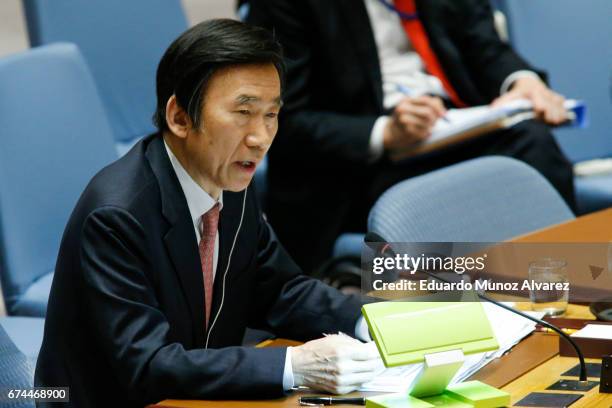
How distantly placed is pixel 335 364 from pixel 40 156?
1321 mm

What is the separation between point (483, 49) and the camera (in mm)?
3775

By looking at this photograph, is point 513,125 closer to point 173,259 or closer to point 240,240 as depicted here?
point 240,240

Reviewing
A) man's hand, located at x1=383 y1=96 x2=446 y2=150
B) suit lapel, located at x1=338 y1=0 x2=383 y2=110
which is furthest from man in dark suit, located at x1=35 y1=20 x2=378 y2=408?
suit lapel, located at x1=338 y1=0 x2=383 y2=110

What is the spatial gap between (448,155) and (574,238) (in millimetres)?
1225

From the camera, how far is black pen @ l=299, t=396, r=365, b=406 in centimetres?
160

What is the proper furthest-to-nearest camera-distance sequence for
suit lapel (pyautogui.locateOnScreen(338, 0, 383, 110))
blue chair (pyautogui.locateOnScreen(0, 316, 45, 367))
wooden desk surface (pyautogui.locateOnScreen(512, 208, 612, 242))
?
suit lapel (pyautogui.locateOnScreen(338, 0, 383, 110)) < blue chair (pyautogui.locateOnScreen(0, 316, 45, 367)) < wooden desk surface (pyautogui.locateOnScreen(512, 208, 612, 242))

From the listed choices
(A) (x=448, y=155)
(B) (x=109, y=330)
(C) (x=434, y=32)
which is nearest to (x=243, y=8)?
(C) (x=434, y=32)

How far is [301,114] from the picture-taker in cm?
329

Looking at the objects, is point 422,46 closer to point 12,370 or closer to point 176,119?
point 176,119

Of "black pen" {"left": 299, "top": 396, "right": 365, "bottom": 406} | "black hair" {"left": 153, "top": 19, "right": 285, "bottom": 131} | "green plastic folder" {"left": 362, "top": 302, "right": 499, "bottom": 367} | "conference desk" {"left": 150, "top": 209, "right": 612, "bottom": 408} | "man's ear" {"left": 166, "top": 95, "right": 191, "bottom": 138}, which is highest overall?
"black hair" {"left": 153, "top": 19, "right": 285, "bottom": 131}

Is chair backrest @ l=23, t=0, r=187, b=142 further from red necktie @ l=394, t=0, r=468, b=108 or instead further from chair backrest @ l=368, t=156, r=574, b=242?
chair backrest @ l=368, t=156, r=574, b=242

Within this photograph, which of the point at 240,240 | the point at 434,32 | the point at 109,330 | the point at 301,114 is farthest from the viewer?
the point at 434,32

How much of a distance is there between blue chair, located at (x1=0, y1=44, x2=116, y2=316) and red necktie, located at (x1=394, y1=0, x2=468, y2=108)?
113cm

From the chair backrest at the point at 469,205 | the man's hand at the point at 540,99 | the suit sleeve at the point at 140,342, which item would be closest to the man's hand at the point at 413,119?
the man's hand at the point at 540,99
